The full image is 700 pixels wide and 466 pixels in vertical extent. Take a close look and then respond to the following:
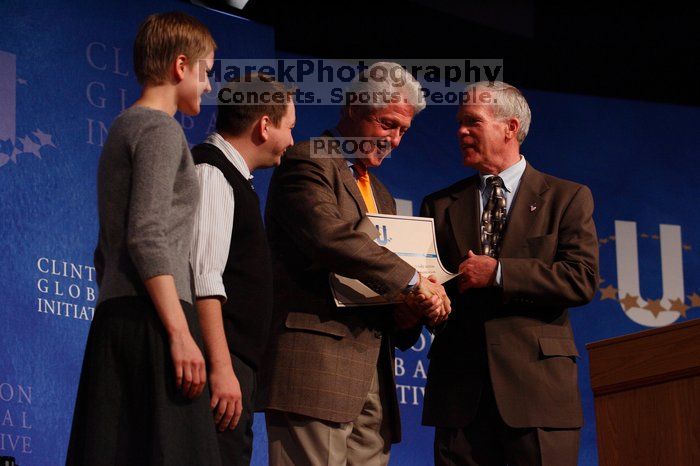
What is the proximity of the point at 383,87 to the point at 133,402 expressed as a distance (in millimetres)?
1567

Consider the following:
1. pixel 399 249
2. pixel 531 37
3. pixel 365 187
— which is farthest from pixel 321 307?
pixel 531 37

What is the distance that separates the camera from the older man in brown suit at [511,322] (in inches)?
122

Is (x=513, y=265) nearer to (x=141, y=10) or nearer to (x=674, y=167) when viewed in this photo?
(x=141, y=10)

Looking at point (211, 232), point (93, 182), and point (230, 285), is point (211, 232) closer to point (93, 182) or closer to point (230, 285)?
point (230, 285)

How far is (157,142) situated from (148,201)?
0.41ft

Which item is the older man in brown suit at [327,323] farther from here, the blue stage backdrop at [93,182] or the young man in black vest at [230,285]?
the blue stage backdrop at [93,182]

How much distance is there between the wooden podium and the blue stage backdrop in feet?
6.09

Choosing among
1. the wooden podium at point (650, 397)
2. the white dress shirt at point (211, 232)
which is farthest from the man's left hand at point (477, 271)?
the white dress shirt at point (211, 232)

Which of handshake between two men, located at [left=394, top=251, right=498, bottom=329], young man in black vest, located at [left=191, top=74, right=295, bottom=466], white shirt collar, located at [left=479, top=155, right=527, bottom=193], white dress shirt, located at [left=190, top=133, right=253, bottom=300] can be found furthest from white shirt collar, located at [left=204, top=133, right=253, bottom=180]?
white shirt collar, located at [left=479, top=155, right=527, bottom=193]

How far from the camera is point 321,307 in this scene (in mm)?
2980

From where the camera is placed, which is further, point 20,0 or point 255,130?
point 20,0

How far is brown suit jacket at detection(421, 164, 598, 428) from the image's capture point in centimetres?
311

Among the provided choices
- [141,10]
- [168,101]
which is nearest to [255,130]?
[168,101]

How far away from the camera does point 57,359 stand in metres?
4.11
